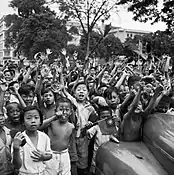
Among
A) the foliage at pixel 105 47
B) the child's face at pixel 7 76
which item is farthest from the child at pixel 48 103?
the foliage at pixel 105 47

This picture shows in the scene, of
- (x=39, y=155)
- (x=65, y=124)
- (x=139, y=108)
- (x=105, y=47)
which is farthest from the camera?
(x=105, y=47)

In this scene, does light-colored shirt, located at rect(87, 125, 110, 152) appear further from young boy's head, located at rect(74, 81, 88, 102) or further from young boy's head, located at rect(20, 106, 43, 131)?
young boy's head, located at rect(20, 106, 43, 131)

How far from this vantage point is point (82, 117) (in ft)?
14.2

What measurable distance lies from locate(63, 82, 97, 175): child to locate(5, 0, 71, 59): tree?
2697 cm

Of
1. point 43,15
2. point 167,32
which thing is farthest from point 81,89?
point 43,15

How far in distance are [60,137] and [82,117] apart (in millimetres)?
760

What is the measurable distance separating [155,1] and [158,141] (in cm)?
1554

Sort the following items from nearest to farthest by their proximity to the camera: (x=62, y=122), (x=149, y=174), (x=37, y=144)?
1. (x=149, y=174)
2. (x=37, y=144)
3. (x=62, y=122)

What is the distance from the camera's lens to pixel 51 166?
341 cm

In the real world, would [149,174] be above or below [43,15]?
below

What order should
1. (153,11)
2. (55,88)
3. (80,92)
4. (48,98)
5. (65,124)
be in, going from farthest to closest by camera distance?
(153,11), (55,88), (80,92), (48,98), (65,124)

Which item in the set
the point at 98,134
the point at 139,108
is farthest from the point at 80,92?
the point at 139,108

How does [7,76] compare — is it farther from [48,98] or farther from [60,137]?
[60,137]

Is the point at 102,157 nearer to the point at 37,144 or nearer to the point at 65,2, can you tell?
the point at 37,144
